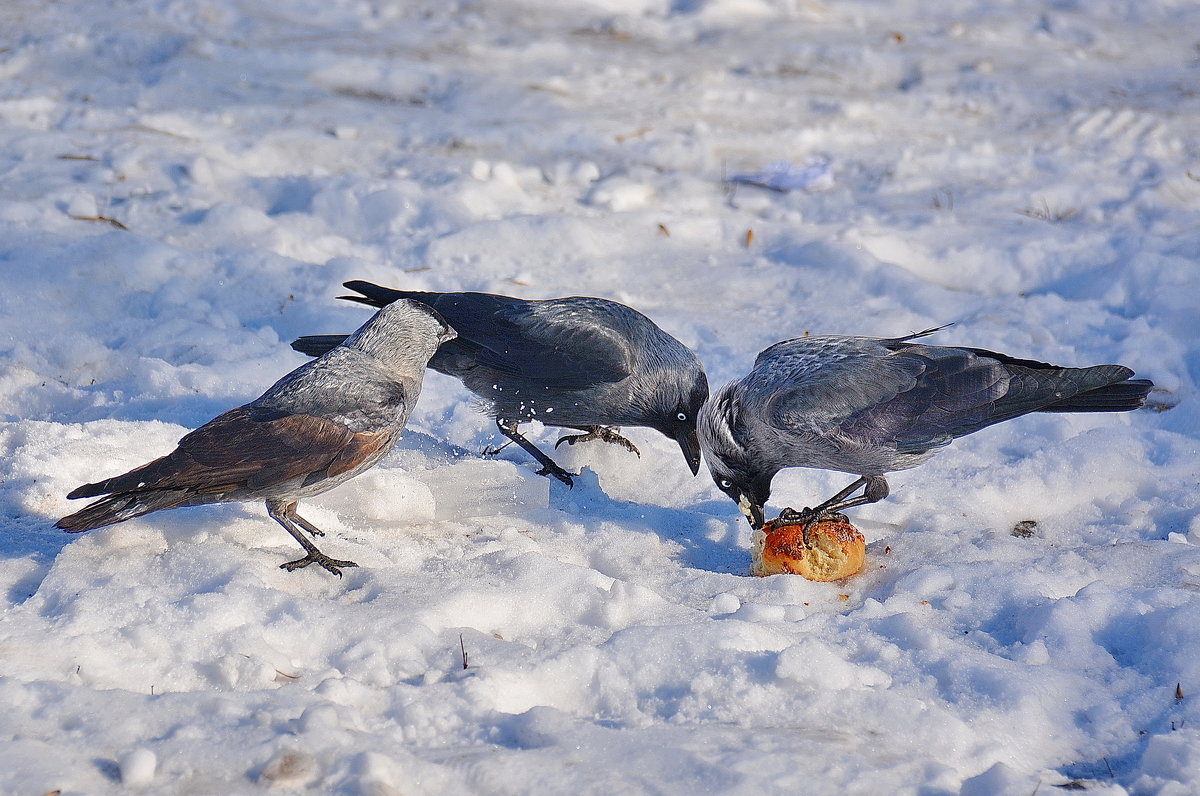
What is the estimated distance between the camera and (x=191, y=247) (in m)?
5.72

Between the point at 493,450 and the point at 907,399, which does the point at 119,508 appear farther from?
the point at 907,399

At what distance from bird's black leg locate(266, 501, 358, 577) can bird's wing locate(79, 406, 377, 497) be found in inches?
7.6

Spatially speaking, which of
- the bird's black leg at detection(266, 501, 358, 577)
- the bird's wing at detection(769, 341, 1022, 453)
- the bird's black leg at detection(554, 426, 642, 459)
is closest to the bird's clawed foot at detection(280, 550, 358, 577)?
the bird's black leg at detection(266, 501, 358, 577)

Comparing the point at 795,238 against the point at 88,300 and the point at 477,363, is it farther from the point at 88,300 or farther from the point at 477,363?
the point at 88,300

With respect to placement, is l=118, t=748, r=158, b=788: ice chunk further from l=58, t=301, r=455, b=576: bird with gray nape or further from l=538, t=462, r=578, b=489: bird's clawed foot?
l=538, t=462, r=578, b=489: bird's clawed foot

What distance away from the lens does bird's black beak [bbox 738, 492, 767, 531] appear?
3.91 meters

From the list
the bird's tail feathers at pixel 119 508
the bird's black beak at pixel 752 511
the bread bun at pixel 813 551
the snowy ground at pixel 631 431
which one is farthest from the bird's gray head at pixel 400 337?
the bread bun at pixel 813 551

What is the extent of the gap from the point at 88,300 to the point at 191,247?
71 centimetres

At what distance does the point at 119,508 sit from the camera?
121 inches

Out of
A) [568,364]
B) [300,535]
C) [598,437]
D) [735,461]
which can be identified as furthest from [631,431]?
[300,535]

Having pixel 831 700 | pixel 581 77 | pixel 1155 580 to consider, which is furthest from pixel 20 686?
pixel 581 77

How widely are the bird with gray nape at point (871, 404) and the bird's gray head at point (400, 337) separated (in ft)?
3.76

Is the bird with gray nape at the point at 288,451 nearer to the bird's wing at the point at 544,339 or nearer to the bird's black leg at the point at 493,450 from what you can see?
the bird's wing at the point at 544,339

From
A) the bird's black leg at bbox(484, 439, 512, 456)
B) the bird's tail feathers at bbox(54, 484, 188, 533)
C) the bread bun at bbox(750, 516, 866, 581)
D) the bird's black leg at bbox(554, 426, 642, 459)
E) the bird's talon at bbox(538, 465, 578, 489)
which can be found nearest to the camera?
the bird's tail feathers at bbox(54, 484, 188, 533)
